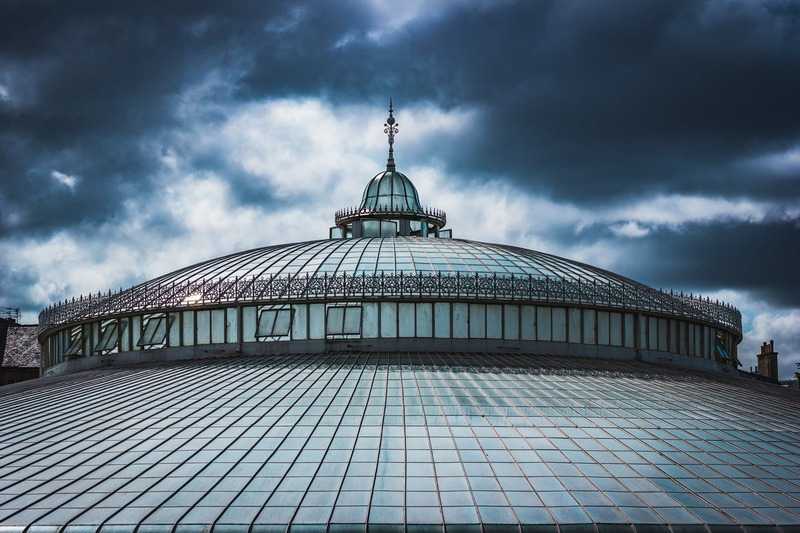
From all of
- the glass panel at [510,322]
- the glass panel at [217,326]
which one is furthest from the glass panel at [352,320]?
the glass panel at [510,322]

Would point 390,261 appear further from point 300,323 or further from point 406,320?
point 300,323

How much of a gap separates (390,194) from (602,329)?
54.2 ft

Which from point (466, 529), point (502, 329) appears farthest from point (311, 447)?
point (502, 329)

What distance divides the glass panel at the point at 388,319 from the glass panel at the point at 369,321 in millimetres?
272

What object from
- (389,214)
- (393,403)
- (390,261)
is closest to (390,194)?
(389,214)

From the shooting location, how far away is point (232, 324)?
40.8 m

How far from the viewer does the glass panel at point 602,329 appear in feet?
137

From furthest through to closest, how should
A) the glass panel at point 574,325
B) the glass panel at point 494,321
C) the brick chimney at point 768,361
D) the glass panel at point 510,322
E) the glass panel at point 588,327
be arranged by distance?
1. the brick chimney at point 768,361
2. the glass panel at point 588,327
3. the glass panel at point 574,325
4. the glass panel at point 510,322
5. the glass panel at point 494,321

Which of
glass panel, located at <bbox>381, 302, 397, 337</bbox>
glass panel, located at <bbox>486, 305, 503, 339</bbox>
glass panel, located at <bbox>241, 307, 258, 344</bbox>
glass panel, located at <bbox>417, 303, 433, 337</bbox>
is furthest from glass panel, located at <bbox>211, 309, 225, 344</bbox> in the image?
glass panel, located at <bbox>486, 305, 503, 339</bbox>

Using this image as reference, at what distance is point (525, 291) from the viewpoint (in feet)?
133

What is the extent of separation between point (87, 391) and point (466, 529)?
741 inches

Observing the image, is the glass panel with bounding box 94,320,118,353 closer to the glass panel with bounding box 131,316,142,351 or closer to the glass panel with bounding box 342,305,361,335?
the glass panel with bounding box 131,316,142,351

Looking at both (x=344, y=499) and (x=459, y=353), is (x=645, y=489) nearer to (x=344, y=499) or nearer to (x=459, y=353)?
(x=344, y=499)

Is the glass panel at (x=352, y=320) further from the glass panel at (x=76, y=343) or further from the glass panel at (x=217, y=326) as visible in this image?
the glass panel at (x=76, y=343)
